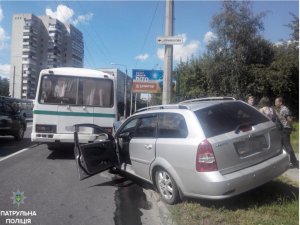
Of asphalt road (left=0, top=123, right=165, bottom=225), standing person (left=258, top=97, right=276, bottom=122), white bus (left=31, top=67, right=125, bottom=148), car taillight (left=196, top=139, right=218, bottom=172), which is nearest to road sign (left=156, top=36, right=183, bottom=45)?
white bus (left=31, top=67, right=125, bottom=148)

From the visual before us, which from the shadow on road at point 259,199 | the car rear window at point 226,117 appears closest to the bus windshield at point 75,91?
the car rear window at point 226,117

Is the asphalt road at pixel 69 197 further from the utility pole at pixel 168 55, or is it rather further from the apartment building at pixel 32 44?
the apartment building at pixel 32 44

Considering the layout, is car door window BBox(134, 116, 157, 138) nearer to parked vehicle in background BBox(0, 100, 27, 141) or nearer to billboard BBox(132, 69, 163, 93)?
parked vehicle in background BBox(0, 100, 27, 141)

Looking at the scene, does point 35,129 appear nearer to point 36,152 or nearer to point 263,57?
point 36,152

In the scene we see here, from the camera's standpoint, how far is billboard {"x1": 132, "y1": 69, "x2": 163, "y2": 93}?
Answer: 909 inches

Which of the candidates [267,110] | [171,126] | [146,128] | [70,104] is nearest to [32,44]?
[70,104]

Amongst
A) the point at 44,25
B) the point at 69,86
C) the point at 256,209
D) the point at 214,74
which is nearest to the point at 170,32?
the point at 69,86

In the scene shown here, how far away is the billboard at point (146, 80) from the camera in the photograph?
23094mm

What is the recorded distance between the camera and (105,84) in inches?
377

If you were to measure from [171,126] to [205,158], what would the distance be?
100 centimetres

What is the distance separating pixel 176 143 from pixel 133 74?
750 inches

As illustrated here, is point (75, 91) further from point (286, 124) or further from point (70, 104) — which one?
point (286, 124)

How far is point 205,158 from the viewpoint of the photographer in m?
4.30

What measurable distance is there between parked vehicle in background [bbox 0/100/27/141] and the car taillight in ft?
30.6
